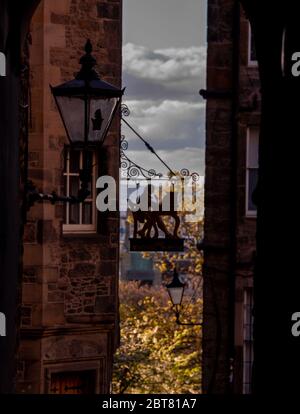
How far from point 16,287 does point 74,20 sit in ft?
27.3

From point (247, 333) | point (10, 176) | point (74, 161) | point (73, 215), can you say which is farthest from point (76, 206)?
point (10, 176)

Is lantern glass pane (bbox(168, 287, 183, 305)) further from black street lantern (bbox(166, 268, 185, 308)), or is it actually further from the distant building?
the distant building

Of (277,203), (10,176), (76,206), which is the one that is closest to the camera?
(277,203)

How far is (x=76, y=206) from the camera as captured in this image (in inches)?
653

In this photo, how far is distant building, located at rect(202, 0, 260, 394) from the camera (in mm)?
17109

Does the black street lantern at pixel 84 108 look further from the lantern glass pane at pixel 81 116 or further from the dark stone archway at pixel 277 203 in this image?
the dark stone archway at pixel 277 203

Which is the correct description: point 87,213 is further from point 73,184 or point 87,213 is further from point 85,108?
point 85,108

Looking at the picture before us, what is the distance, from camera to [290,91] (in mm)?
6684

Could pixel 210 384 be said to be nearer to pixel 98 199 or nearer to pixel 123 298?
pixel 98 199

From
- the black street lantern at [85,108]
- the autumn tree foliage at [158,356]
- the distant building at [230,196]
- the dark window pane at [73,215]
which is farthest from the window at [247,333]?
the autumn tree foliage at [158,356]

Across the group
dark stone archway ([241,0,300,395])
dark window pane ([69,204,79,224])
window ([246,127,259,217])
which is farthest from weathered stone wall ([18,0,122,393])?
dark stone archway ([241,0,300,395])

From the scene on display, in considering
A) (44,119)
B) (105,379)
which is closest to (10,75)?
(44,119)

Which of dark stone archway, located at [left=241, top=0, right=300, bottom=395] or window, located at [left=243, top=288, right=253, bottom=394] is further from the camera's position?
window, located at [left=243, top=288, right=253, bottom=394]

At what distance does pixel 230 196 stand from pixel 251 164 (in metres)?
0.62
